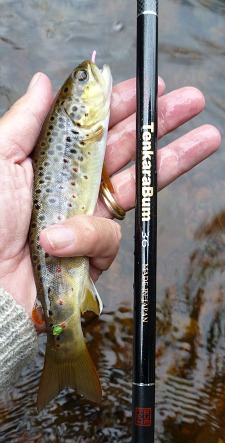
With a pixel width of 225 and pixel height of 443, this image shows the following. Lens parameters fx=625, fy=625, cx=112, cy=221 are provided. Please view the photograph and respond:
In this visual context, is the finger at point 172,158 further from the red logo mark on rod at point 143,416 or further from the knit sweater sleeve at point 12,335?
the red logo mark on rod at point 143,416

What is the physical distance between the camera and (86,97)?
93.4 inches

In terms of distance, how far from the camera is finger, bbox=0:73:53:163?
92.4 inches

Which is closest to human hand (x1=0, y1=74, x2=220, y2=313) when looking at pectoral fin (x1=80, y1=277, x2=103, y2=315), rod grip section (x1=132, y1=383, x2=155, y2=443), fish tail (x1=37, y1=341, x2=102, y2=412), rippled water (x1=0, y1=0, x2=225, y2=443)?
pectoral fin (x1=80, y1=277, x2=103, y2=315)

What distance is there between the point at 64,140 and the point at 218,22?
200 centimetres

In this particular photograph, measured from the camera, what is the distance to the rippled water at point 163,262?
9.58 feet

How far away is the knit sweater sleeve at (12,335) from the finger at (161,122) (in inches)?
29.5

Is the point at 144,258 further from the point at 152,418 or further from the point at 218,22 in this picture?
the point at 218,22

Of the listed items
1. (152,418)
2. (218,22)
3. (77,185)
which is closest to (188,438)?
(152,418)

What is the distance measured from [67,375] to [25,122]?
0.96m

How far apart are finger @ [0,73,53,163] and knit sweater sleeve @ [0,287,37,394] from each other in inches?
21.1

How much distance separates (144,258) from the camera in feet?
7.23

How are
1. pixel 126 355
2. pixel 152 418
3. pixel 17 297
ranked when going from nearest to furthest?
pixel 152 418, pixel 17 297, pixel 126 355

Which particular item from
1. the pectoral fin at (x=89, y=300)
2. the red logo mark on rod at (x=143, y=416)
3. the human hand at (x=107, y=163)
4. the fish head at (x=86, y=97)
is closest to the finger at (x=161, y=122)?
the human hand at (x=107, y=163)

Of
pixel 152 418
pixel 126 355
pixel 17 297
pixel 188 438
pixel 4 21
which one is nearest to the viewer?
pixel 152 418
